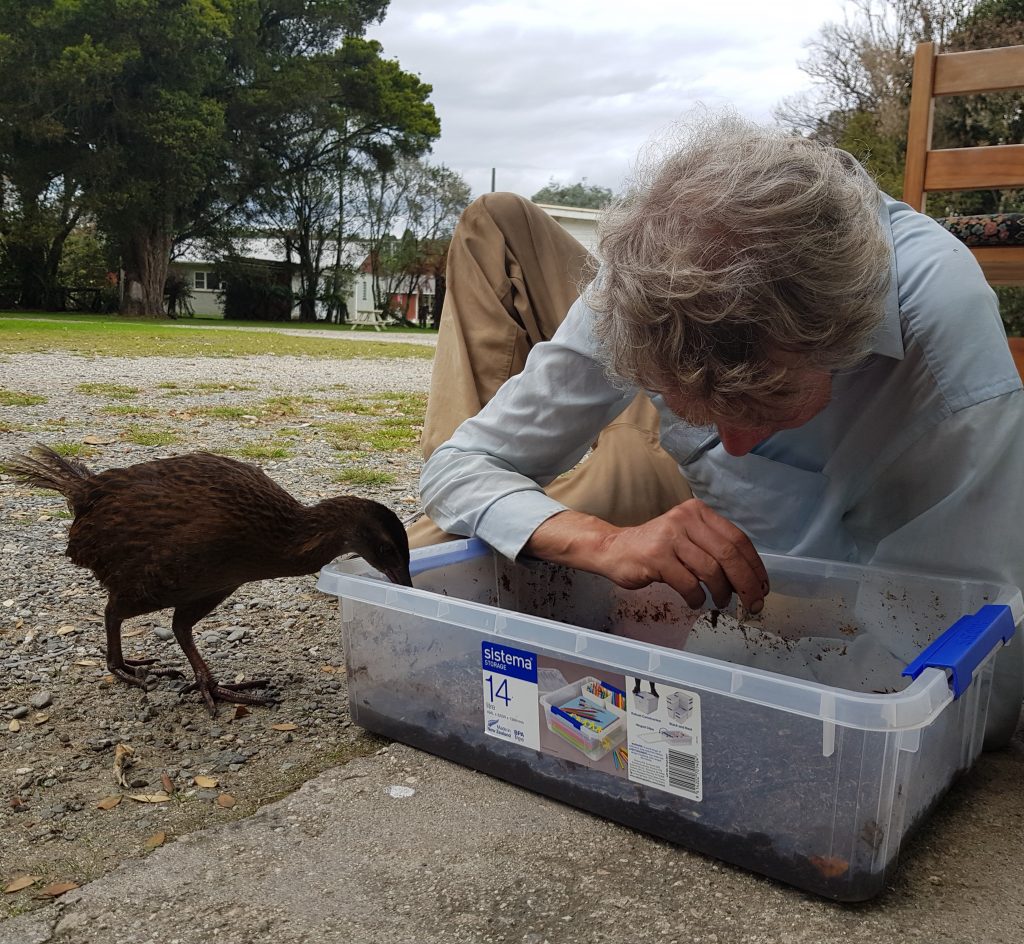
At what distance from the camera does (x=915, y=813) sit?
174cm

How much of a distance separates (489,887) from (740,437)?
2.91 ft

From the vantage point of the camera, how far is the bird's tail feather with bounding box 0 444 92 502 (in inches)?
108

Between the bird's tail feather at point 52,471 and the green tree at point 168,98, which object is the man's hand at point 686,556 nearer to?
the bird's tail feather at point 52,471

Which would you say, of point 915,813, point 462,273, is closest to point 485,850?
point 915,813

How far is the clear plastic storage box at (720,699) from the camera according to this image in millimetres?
1580

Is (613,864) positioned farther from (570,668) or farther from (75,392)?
(75,392)

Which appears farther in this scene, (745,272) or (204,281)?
(204,281)

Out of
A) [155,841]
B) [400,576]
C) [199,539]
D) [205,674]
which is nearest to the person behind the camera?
[155,841]

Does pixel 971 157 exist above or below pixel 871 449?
above

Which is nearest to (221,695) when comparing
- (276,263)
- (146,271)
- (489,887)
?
(489,887)

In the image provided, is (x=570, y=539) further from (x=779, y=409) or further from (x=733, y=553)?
(x=779, y=409)

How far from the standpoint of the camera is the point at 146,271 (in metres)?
33.0

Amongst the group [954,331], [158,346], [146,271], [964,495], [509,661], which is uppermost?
[146,271]

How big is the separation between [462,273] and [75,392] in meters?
6.61
